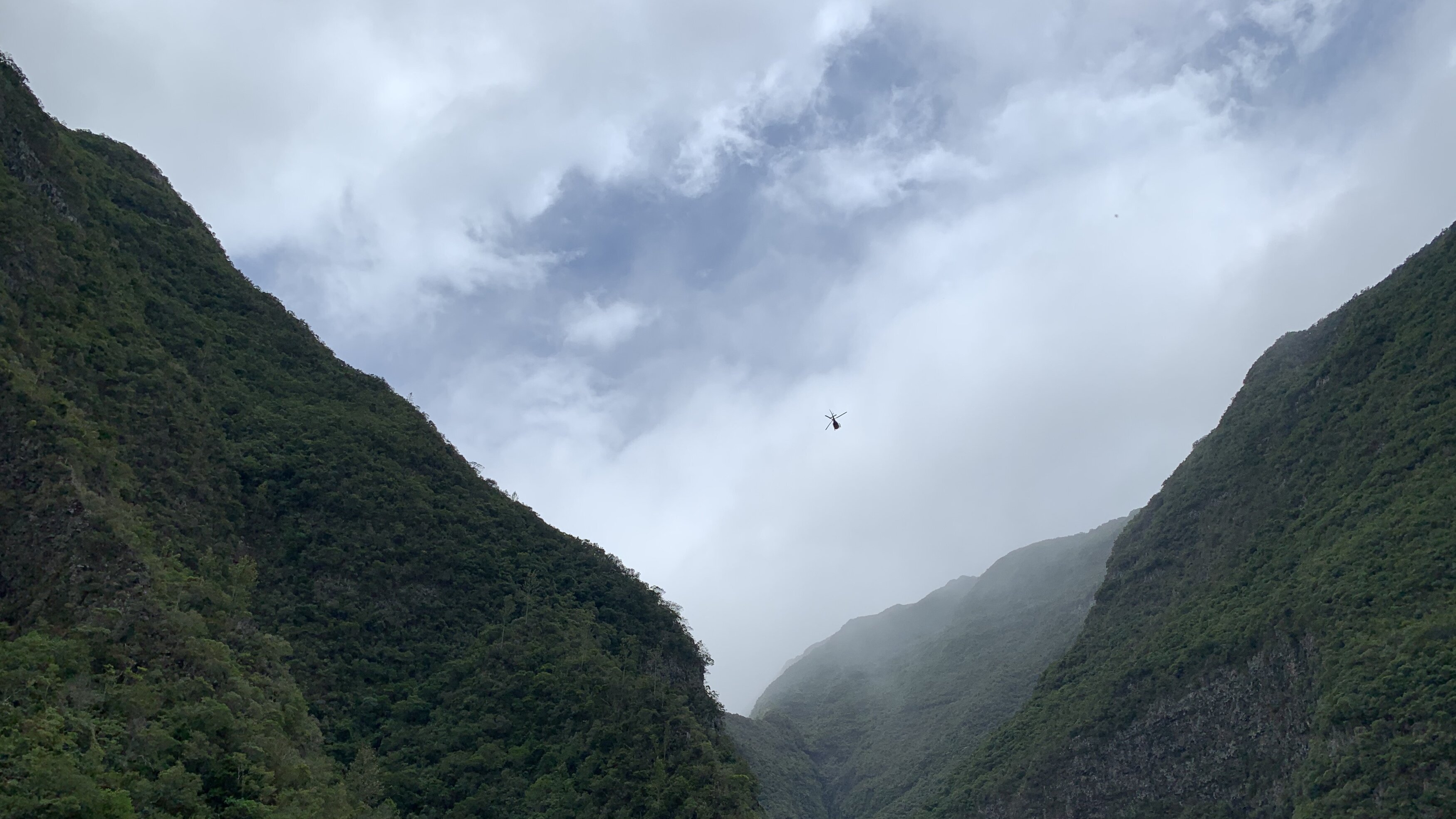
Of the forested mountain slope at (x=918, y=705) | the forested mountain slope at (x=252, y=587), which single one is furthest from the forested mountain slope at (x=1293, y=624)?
the forested mountain slope at (x=252, y=587)

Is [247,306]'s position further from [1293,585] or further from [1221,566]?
[1221,566]

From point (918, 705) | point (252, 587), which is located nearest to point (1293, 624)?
point (252, 587)

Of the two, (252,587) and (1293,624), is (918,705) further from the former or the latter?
(252,587)

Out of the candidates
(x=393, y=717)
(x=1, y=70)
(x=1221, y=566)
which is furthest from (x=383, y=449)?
(x=1221, y=566)

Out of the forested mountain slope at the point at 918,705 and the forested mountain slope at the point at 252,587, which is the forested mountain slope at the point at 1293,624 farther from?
the forested mountain slope at the point at 252,587

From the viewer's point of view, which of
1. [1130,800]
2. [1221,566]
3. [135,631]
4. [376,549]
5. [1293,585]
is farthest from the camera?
[1221,566]
